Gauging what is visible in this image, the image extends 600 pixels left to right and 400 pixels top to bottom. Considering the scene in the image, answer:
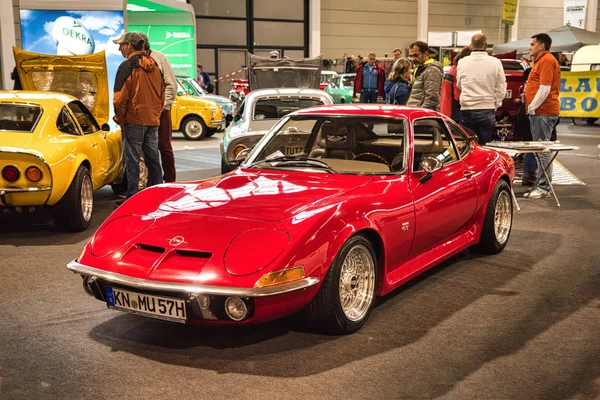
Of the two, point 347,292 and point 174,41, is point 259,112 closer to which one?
point 347,292

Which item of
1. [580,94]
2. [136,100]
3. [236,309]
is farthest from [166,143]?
[580,94]

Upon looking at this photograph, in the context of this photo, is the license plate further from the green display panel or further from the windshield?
the green display panel

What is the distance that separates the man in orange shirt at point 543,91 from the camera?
8.46 metres

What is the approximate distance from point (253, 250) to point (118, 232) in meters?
0.90

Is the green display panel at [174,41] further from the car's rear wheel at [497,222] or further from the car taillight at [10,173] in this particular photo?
the car's rear wheel at [497,222]

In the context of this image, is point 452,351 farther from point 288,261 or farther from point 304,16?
point 304,16

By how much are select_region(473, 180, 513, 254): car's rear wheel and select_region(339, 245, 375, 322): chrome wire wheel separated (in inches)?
76.1

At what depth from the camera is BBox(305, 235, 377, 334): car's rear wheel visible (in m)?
3.93

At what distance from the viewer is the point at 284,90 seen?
10.2m

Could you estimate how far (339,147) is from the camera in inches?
205

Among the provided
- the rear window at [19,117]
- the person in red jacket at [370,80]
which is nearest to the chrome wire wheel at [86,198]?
the rear window at [19,117]

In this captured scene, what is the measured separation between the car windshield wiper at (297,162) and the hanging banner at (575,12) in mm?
26713

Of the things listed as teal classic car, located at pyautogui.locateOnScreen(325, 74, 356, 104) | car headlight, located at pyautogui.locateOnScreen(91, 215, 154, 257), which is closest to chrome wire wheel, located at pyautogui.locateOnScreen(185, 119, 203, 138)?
teal classic car, located at pyautogui.locateOnScreen(325, 74, 356, 104)

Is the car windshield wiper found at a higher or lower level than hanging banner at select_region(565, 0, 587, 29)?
lower
